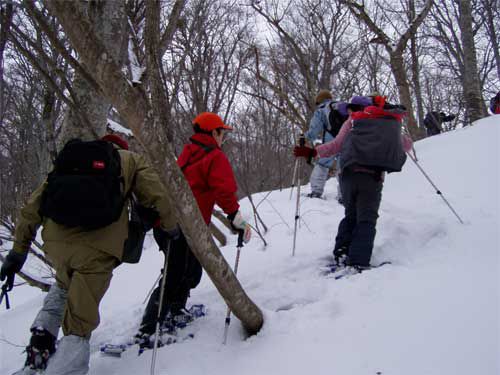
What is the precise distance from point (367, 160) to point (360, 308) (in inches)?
52.8

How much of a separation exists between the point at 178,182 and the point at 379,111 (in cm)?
213

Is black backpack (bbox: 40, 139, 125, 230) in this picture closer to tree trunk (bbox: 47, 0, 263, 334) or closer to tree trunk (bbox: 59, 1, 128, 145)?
tree trunk (bbox: 47, 0, 263, 334)

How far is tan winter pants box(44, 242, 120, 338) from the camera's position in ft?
6.73

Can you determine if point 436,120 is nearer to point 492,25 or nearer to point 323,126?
point 323,126

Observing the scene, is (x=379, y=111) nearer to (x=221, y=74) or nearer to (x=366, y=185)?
(x=366, y=185)

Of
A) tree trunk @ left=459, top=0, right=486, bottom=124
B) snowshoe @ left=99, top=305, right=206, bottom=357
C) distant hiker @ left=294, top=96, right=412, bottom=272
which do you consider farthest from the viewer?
tree trunk @ left=459, top=0, right=486, bottom=124

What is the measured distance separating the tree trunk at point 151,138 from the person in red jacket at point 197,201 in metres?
0.43

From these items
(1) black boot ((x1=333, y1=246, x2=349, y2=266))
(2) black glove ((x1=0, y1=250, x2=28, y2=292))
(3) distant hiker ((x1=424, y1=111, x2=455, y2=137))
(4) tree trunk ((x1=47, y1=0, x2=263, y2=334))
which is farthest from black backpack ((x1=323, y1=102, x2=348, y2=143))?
(3) distant hiker ((x1=424, y1=111, x2=455, y2=137))

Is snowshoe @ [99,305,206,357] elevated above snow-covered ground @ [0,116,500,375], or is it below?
below

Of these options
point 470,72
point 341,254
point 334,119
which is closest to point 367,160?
point 341,254

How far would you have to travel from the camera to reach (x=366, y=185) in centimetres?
334

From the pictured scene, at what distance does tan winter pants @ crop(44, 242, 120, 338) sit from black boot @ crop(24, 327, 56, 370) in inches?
14.5

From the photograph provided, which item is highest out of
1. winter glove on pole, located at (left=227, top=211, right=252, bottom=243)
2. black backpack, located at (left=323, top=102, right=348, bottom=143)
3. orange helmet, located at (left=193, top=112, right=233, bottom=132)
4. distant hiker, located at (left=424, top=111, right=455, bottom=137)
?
distant hiker, located at (left=424, top=111, right=455, bottom=137)

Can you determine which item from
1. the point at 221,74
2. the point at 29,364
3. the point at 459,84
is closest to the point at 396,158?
the point at 29,364
